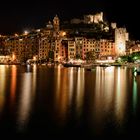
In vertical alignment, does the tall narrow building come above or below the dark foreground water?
above

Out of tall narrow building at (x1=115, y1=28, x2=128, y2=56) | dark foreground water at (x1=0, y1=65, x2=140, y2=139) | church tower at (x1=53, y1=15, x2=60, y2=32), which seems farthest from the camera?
church tower at (x1=53, y1=15, x2=60, y2=32)

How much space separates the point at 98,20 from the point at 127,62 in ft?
77.7

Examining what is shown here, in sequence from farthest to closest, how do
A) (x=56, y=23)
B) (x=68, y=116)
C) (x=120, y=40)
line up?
(x=56, y=23), (x=120, y=40), (x=68, y=116)

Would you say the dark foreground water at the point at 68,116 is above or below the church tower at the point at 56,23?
below

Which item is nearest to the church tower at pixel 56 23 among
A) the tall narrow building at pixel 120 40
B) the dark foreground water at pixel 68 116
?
the tall narrow building at pixel 120 40

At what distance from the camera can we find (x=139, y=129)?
9.52m

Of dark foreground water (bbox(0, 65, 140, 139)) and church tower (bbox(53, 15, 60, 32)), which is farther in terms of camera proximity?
church tower (bbox(53, 15, 60, 32))

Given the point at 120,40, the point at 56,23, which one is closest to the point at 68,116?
the point at 120,40

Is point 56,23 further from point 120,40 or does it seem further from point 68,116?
point 68,116

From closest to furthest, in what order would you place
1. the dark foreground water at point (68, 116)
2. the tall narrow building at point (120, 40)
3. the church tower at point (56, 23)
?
1. the dark foreground water at point (68, 116)
2. the tall narrow building at point (120, 40)
3. the church tower at point (56, 23)

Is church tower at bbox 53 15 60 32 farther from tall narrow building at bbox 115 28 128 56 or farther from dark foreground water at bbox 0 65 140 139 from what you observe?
dark foreground water at bbox 0 65 140 139

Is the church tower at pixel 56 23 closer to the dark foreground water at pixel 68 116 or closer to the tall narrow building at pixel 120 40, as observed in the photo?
the tall narrow building at pixel 120 40

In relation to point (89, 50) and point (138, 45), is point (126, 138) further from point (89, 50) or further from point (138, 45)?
point (138, 45)

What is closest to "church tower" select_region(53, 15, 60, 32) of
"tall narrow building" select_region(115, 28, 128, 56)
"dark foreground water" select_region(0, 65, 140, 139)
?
"tall narrow building" select_region(115, 28, 128, 56)
